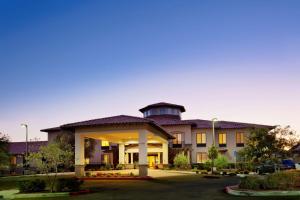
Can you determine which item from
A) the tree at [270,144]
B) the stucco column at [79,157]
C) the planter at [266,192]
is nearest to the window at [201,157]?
the stucco column at [79,157]

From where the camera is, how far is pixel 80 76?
129 ft

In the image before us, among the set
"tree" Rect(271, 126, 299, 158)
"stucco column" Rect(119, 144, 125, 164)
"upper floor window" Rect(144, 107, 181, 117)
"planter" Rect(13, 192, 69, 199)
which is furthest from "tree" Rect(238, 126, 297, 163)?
"upper floor window" Rect(144, 107, 181, 117)

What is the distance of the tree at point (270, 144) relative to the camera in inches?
1215

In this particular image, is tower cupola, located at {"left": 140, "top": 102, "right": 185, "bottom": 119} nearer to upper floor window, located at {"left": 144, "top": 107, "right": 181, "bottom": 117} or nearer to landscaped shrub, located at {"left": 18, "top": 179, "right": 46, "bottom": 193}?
upper floor window, located at {"left": 144, "top": 107, "right": 181, "bottom": 117}

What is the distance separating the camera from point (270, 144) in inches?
1211

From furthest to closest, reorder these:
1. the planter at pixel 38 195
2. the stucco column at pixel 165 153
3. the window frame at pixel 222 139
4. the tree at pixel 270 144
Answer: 1. the window frame at pixel 222 139
2. the stucco column at pixel 165 153
3. the tree at pixel 270 144
4. the planter at pixel 38 195

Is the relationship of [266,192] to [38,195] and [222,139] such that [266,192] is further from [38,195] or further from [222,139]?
[222,139]

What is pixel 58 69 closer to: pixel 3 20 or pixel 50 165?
pixel 3 20

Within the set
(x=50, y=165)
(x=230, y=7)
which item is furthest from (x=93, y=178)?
(x=230, y=7)

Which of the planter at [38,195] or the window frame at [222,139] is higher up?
the window frame at [222,139]

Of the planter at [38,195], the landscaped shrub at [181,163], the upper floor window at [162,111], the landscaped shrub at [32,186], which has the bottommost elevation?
the landscaped shrub at [181,163]

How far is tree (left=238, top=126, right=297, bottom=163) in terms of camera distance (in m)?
30.9

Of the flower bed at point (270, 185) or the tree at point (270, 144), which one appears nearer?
the flower bed at point (270, 185)

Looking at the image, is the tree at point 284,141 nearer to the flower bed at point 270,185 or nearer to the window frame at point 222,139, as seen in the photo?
the flower bed at point 270,185
